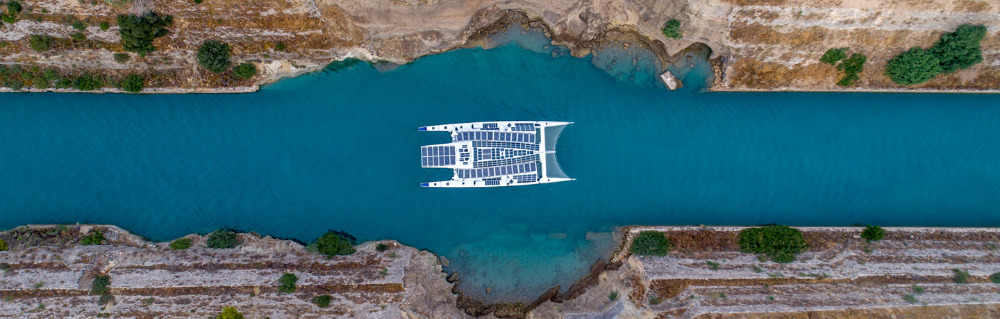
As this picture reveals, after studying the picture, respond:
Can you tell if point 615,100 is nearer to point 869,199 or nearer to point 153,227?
point 869,199

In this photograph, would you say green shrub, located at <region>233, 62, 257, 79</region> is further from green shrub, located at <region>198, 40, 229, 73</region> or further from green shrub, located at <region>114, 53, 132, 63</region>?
green shrub, located at <region>114, 53, 132, 63</region>

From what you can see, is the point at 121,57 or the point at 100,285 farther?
the point at 121,57

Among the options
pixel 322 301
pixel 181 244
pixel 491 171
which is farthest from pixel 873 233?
pixel 181 244

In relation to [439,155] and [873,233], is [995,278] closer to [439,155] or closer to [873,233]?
[873,233]

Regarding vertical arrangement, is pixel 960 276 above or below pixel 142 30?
below

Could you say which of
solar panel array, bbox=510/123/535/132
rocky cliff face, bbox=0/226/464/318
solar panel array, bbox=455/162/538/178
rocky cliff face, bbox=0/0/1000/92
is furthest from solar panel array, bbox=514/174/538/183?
rocky cliff face, bbox=0/0/1000/92

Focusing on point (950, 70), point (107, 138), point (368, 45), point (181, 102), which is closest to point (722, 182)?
point (950, 70)
